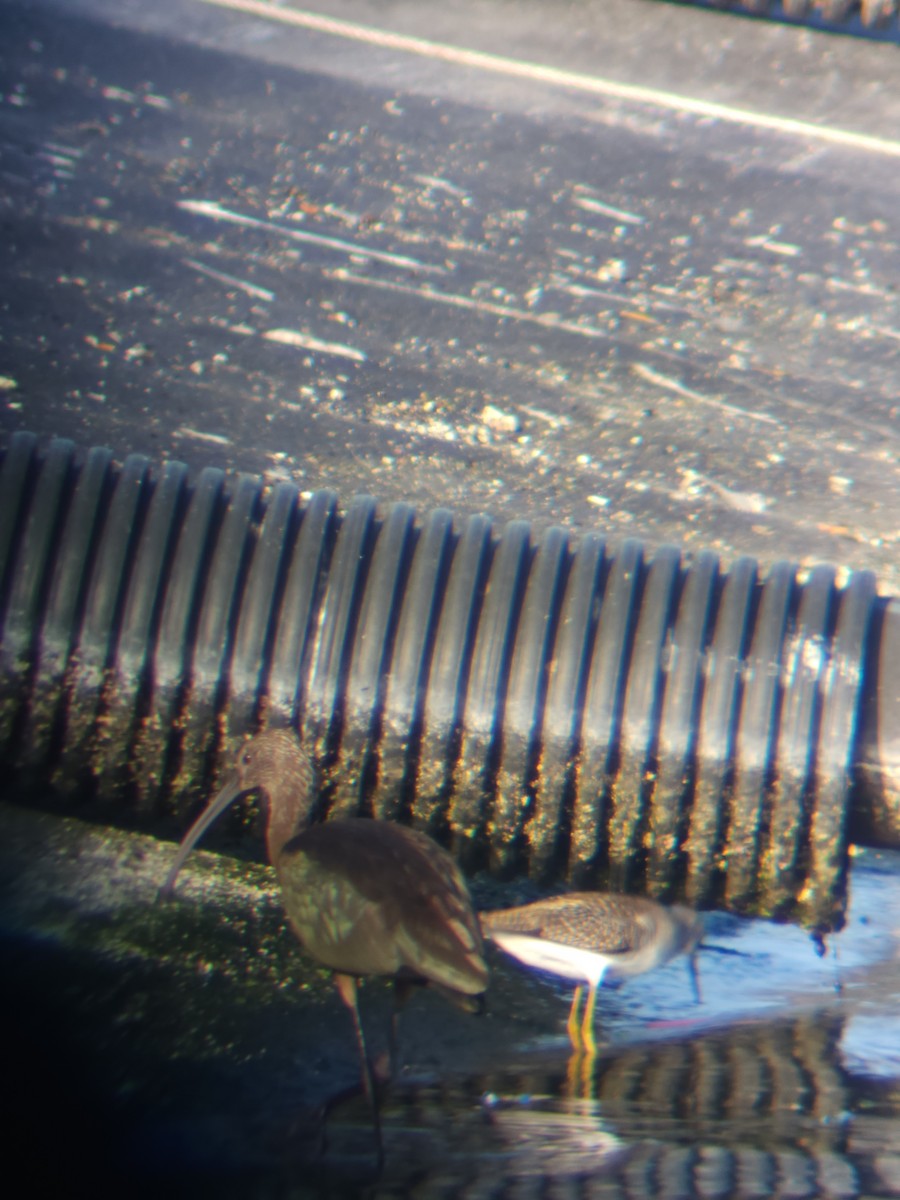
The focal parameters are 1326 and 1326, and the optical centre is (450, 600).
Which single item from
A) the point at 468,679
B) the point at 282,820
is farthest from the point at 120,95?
the point at 282,820

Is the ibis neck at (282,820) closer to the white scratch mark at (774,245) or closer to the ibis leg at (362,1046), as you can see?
the ibis leg at (362,1046)

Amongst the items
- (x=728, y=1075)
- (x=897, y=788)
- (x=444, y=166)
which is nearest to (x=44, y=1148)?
(x=728, y=1075)

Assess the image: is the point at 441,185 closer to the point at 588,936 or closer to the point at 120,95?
the point at 120,95

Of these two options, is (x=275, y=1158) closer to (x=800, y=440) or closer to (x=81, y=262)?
(x=800, y=440)

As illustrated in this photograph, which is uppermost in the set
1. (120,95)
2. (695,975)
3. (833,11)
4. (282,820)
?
(833,11)

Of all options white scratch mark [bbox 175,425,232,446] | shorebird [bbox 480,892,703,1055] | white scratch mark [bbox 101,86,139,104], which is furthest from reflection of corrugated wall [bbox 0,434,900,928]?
white scratch mark [bbox 101,86,139,104]
